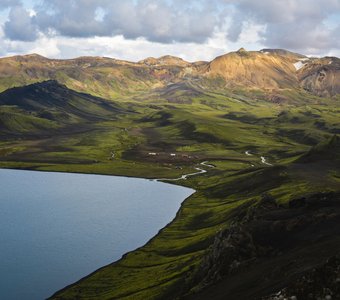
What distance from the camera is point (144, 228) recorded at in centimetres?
15238

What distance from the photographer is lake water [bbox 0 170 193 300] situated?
348 feet

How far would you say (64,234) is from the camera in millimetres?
139500

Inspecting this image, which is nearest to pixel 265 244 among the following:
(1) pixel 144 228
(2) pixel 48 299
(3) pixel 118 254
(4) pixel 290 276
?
(4) pixel 290 276

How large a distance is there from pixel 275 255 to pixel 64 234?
7664cm

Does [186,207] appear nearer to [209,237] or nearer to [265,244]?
[209,237]

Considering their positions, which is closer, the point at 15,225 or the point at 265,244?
the point at 265,244

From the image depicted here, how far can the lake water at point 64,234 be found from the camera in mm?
106188

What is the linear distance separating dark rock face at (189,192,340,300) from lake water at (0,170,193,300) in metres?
38.6

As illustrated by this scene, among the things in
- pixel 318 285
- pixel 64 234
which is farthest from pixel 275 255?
pixel 64 234

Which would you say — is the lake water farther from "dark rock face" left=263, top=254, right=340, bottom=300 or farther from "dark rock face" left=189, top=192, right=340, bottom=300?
"dark rock face" left=263, top=254, right=340, bottom=300

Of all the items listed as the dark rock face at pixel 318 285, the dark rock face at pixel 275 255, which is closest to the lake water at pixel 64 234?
the dark rock face at pixel 275 255

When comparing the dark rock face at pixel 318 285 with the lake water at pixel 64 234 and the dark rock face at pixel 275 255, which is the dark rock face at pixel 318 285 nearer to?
the dark rock face at pixel 275 255

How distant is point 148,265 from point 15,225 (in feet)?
168

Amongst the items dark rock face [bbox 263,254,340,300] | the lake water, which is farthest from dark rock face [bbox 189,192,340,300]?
the lake water
